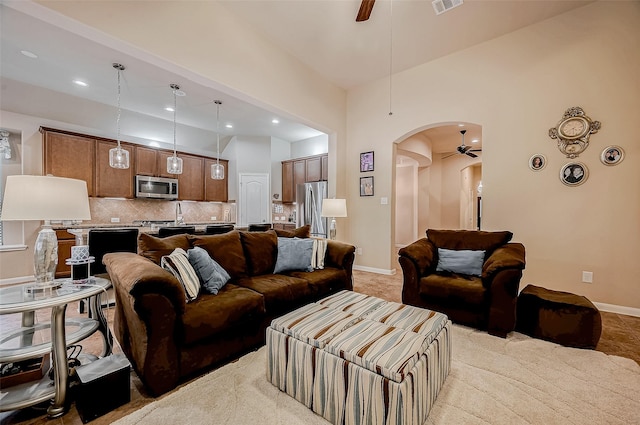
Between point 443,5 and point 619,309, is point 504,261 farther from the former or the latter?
point 443,5

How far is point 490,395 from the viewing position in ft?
5.19

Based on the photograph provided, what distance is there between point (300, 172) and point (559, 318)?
17.8 feet

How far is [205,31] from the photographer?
292 centimetres

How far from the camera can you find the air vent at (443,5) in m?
2.84

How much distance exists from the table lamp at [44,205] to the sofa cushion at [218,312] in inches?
35.2

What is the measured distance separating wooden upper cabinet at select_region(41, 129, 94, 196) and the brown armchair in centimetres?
560

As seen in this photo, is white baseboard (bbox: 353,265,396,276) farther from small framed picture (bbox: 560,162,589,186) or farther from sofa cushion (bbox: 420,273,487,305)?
small framed picture (bbox: 560,162,589,186)

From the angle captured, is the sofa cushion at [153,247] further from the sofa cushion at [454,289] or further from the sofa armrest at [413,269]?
the sofa cushion at [454,289]

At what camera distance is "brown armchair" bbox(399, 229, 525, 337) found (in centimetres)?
227

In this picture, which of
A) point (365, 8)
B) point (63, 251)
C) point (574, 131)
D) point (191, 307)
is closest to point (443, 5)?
point (365, 8)

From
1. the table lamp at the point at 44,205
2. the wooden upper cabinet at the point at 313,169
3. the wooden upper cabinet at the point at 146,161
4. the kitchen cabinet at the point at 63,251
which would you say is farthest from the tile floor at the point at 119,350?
the wooden upper cabinet at the point at 146,161

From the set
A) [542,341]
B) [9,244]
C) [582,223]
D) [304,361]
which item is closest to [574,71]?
[582,223]

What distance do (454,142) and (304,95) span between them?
4994 mm

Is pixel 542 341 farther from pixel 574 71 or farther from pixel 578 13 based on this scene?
pixel 578 13
